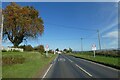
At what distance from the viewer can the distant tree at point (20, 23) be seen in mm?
59938

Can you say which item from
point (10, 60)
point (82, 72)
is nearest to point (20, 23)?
point (10, 60)

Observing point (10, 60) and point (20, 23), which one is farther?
point (20, 23)

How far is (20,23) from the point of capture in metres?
59.7

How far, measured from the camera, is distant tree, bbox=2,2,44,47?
5994 cm

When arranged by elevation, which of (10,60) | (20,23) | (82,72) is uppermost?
(20,23)

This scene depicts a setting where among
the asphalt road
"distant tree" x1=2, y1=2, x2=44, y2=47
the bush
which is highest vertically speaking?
"distant tree" x1=2, y1=2, x2=44, y2=47

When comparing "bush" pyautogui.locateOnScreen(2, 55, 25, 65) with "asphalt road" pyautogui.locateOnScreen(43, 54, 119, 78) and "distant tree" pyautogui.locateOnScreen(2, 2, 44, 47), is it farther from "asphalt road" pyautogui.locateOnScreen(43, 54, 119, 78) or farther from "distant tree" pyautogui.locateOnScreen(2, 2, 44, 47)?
"distant tree" pyautogui.locateOnScreen(2, 2, 44, 47)

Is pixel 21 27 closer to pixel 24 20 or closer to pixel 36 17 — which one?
pixel 24 20

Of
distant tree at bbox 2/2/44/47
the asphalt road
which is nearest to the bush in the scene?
the asphalt road

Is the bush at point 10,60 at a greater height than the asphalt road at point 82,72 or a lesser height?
greater

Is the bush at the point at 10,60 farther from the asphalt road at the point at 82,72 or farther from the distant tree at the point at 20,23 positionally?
the distant tree at the point at 20,23

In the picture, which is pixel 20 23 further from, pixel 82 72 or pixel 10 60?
pixel 82 72

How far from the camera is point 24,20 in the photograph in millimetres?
Answer: 59500

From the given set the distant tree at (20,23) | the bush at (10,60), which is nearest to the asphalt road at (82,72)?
the bush at (10,60)
